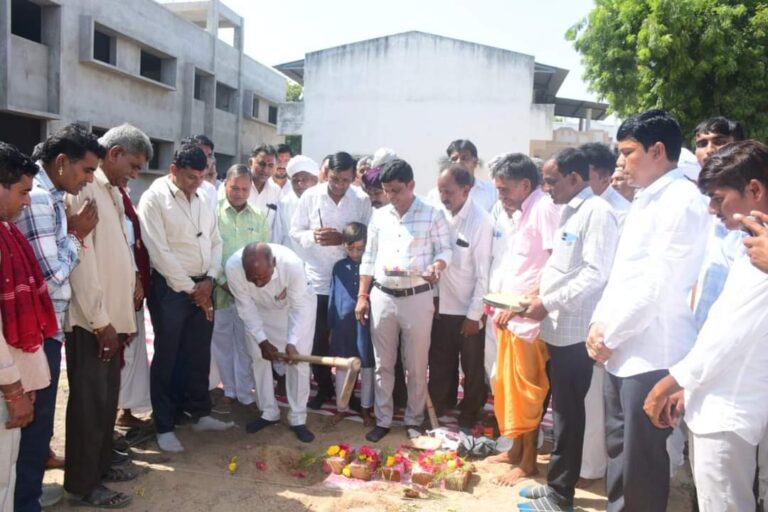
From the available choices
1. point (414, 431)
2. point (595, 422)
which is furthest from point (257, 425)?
point (595, 422)

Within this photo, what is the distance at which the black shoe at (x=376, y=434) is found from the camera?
4223 mm

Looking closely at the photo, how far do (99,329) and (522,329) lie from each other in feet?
7.62

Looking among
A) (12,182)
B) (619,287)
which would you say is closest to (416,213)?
(619,287)

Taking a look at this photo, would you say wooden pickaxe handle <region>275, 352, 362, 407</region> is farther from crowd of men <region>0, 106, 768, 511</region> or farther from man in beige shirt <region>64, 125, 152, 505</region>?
man in beige shirt <region>64, 125, 152, 505</region>

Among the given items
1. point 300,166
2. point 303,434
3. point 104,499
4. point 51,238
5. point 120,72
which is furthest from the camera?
point 120,72

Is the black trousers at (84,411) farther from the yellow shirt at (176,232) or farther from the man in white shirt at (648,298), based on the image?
the man in white shirt at (648,298)

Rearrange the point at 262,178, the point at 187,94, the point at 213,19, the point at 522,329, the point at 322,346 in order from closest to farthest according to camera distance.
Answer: the point at 522,329, the point at 322,346, the point at 262,178, the point at 187,94, the point at 213,19

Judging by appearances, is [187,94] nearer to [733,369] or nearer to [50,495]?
[50,495]

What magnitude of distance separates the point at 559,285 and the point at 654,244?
2.42ft

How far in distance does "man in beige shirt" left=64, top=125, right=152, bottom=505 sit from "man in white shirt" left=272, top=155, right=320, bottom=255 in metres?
1.84

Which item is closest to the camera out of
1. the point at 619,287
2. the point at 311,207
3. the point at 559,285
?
the point at 619,287

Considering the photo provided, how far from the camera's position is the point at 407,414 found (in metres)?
4.39

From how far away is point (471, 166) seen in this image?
5430 millimetres

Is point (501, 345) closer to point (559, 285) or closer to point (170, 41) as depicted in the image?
point (559, 285)
